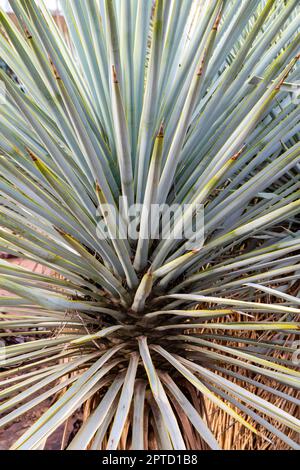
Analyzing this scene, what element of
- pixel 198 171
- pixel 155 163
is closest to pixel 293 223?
pixel 198 171

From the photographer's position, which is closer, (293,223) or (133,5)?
(133,5)

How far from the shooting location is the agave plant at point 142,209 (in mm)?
816

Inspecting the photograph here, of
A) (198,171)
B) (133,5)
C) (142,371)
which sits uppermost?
(133,5)

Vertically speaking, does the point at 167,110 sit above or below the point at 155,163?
above

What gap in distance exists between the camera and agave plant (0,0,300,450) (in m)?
0.82

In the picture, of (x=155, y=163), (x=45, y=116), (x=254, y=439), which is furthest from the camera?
(x=254, y=439)

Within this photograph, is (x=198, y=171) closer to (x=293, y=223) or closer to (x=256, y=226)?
(x=256, y=226)

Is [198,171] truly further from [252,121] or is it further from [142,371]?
[142,371]

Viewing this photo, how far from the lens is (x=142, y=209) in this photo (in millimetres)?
875

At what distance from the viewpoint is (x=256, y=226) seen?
0.85 metres
